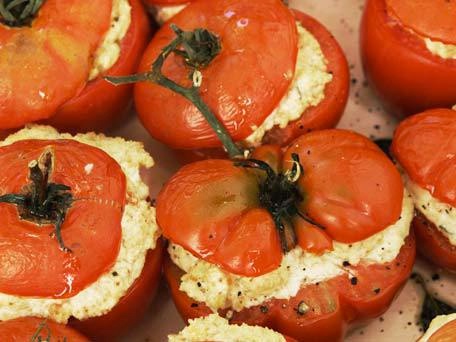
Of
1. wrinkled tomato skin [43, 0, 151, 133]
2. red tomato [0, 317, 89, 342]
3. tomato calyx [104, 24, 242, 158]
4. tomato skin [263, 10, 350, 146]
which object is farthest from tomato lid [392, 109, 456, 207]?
red tomato [0, 317, 89, 342]

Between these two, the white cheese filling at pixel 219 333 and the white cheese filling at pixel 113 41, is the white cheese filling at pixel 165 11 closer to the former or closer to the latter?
the white cheese filling at pixel 113 41

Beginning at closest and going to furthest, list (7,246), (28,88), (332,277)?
(7,246)
(332,277)
(28,88)

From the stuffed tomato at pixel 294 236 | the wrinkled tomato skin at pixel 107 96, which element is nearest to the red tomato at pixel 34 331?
the stuffed tomato at pixel 294 236

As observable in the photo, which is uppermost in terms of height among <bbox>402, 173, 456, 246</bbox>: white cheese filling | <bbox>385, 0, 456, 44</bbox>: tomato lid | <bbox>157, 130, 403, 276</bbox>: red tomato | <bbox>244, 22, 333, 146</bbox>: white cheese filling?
<bbox>385, 0, 456, 44</bbox>: tomato lid

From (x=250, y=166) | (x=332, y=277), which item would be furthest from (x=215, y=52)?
(x=332, y=277)

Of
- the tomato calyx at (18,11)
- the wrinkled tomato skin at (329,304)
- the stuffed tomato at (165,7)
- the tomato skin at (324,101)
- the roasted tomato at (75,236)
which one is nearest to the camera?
the roasted tomato at (75,236)

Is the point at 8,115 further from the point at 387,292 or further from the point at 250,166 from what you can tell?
the point at 387,292

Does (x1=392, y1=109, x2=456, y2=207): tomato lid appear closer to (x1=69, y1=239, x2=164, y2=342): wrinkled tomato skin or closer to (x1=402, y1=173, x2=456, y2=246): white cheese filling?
(x1=402, y1=173, x2=456, y2=246): white cheese filling
